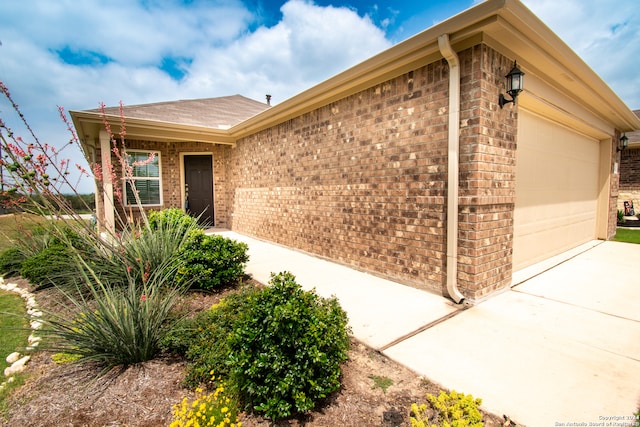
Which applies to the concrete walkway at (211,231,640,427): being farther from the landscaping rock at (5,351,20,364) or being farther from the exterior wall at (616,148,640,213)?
the exterior wall at (616,148,640,213)

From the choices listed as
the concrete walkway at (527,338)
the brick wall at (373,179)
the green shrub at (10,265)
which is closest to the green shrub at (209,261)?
the concrete walkway at (527,338)

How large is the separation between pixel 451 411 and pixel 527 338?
1399 mm

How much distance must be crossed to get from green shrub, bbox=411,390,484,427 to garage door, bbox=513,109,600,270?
10.9ft

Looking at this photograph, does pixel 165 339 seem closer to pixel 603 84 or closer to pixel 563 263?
pixel 563 263

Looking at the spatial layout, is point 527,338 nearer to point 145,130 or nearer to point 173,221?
point 173,221

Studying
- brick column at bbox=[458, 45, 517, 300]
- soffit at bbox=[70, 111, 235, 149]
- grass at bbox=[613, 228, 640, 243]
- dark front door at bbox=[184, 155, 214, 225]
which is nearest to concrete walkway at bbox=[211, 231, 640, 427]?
brick column at bbox=[458, 45, 517, 300]

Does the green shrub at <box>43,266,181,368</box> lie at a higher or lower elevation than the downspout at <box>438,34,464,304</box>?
lower

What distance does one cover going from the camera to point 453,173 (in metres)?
3.35

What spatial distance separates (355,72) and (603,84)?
4.25 metres

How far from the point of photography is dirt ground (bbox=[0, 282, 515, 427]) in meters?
1.73

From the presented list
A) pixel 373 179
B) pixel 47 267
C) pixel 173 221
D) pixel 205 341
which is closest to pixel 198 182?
pixel 173 221

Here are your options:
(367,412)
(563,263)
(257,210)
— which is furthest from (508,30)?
(257,210)

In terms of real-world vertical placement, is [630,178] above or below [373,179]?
above

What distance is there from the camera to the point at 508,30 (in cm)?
304
